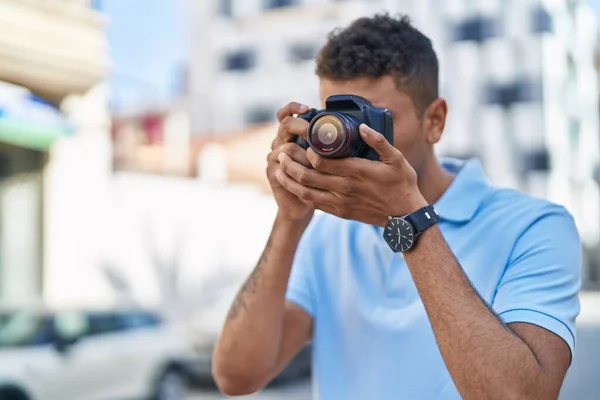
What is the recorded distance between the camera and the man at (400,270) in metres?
1.20

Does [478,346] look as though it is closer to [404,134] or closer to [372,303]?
[372,303]

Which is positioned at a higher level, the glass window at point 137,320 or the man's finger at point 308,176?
the man's finger at point 308,176

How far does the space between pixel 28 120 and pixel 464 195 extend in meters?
2.80

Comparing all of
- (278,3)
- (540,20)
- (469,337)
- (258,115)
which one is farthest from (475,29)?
(469,337)

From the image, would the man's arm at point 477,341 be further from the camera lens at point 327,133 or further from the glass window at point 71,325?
the glass window at point 71,325

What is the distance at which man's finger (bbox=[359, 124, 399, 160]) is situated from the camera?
121 centimetres

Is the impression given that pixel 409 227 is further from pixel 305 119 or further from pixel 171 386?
pixel 171 386

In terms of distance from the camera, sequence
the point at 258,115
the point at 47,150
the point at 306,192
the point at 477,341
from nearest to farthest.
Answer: the point at 477,341, the point at 306,192, the point at 47,150, the point at 258,115

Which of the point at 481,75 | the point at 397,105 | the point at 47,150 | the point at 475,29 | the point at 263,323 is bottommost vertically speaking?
the point at 263,323

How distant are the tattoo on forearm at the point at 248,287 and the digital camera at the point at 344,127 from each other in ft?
0.97

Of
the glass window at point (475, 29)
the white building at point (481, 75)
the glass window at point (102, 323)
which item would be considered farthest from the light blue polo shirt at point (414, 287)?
the glass window at point (475, 29)

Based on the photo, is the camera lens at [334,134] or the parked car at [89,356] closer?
the camera lens at [334,134]

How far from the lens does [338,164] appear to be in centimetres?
123

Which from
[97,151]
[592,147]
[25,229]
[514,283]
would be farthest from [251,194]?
[592,147]
